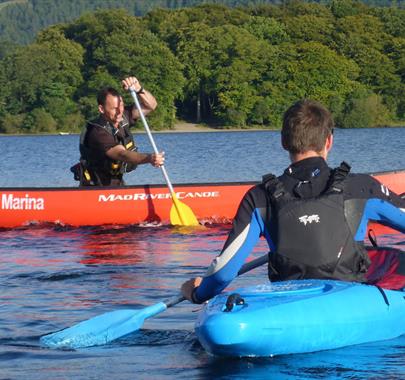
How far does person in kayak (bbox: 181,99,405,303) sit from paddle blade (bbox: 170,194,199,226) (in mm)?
6582

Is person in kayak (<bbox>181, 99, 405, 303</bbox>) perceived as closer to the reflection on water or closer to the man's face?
the reflection on water

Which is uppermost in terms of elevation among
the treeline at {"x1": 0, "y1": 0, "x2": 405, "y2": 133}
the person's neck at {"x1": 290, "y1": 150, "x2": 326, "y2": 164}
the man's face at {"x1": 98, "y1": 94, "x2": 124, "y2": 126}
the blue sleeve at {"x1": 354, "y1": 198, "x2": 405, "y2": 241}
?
the person's neck at {"x1": 290, "y1": 150, "x2": 326, "y2": 164}

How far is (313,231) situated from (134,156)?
20.3 ft

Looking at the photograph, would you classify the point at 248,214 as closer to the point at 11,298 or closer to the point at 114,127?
the point at 11,298

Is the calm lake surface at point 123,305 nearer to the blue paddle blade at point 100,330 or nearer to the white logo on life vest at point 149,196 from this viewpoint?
the blue paddle blade at point 100,330

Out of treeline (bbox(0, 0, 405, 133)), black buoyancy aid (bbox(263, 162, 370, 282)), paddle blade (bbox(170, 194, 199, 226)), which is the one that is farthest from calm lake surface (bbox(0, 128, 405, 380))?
treeline (bbox(0, 0, 405, 133))

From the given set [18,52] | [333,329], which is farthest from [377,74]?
[333,329]

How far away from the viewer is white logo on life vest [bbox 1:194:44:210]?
12.7 m

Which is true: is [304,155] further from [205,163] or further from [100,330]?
[205,163]

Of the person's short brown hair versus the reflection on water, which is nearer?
the person's short brown hair

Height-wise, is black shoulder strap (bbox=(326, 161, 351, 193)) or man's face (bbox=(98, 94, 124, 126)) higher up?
black shoulder strap (bbox=(326, 161, 351, 193))

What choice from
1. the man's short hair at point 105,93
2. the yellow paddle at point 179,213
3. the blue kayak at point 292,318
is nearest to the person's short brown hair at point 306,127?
the blue kayak at point 292,318

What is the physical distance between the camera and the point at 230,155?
34562mm

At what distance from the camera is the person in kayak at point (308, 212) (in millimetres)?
5477
